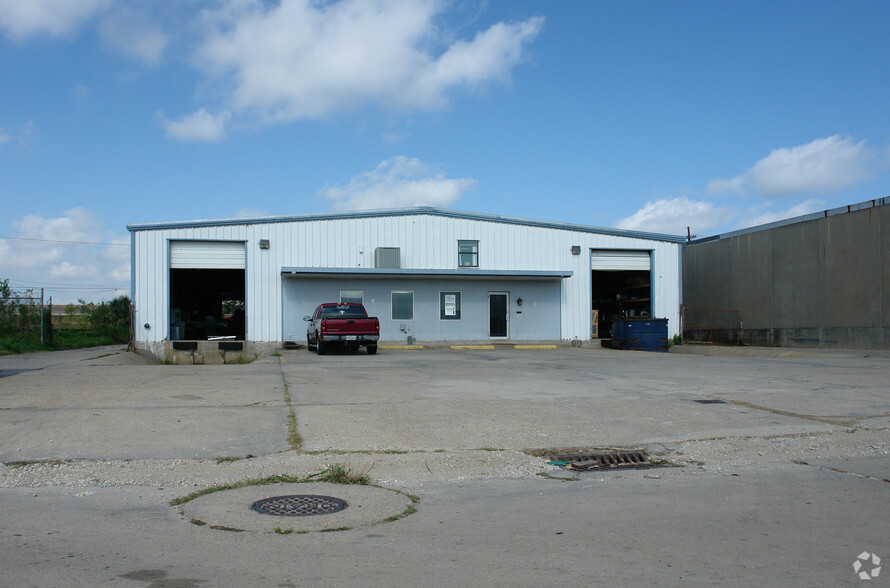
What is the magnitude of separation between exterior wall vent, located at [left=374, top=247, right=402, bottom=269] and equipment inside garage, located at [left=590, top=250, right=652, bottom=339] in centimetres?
943

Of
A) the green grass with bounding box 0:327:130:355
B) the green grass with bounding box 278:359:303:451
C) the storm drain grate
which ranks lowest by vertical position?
the storm drain grate

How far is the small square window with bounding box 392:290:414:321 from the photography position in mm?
29969

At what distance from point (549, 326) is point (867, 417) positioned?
21655mm

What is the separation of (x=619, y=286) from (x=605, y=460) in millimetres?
32691

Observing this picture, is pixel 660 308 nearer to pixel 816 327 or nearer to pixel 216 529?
pixel 816 327

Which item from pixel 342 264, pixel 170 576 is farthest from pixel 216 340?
pixel 170 576

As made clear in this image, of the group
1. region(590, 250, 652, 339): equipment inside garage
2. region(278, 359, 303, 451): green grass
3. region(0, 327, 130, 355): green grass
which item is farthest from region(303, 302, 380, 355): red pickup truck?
region(590, 250, 652, 339): equipment inside garage

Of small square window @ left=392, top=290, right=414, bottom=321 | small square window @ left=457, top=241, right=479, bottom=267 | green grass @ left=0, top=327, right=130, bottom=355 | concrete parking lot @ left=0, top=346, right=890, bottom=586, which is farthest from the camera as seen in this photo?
small square window @ left=457, top=241, right=479, bottom=267

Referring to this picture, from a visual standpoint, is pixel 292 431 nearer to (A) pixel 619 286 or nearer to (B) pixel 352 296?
(B) pixel 352 296

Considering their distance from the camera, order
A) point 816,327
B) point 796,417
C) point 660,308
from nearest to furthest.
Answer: point 796,417
point 816,327
point 660,308

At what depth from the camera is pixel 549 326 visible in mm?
Result: 31688

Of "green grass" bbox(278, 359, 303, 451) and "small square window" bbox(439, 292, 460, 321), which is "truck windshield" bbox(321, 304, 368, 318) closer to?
"small square window" bbox(439, 292, 460, 321)

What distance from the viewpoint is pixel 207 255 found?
28.5 meters

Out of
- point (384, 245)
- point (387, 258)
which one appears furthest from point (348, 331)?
point (384, 245)
